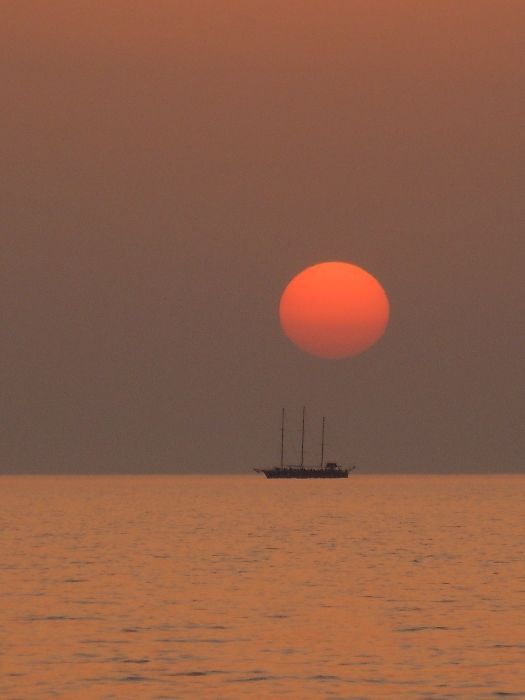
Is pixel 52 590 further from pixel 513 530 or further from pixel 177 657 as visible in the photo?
pixel 513 530

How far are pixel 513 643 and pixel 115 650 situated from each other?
14895 millimetres

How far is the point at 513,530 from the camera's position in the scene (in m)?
176

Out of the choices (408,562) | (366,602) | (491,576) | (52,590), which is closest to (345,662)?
(366,602)

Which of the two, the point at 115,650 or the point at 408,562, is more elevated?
the point at 408,562

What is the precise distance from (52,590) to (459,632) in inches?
1069

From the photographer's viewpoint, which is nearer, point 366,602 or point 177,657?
point 177,657

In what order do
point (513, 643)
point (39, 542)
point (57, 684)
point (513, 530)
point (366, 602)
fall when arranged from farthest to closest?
point (513, 530)
point (39, 542)
point (366, 602)
point (513, 643)
point (57, 684)

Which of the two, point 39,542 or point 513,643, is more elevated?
point 39,542

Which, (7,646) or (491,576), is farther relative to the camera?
(491,576)

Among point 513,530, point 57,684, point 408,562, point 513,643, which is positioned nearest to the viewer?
point 57,684

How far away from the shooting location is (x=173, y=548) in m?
131

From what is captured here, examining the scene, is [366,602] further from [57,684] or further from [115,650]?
[57,684]

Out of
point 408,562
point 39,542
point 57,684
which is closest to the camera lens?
point 57,684

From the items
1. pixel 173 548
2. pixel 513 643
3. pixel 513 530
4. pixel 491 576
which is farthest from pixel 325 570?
pixel 513 530
